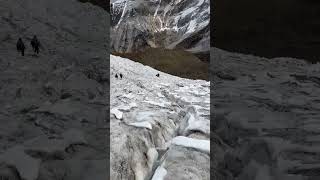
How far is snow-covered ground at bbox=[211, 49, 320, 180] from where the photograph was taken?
293cm

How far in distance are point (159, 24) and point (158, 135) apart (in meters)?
30.6

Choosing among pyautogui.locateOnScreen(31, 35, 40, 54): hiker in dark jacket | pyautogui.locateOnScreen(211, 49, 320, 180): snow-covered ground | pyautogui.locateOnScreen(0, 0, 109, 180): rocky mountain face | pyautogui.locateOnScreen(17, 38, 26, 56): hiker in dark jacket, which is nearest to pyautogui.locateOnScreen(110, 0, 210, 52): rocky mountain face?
pyautogui.locateOnScreen(0, 0, 109, 180): rocky mountain face

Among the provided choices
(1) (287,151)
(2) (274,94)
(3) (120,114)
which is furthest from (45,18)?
(1) (287,151)

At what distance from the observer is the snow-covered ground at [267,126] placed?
2.93 metres

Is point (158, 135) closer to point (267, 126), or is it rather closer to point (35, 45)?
point (267, 126)

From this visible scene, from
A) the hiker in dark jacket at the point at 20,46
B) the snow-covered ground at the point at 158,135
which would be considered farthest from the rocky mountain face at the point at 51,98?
the snow-covered ground at the point at 158,135

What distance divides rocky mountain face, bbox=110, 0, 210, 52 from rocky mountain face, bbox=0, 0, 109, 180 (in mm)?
20457

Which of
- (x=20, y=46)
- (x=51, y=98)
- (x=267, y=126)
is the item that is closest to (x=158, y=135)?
(x=267, y=126)

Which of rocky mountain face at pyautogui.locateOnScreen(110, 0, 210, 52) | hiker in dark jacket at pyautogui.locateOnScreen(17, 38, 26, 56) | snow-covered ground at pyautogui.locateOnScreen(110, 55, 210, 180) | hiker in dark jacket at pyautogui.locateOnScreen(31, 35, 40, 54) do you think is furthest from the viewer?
rocky mountain face at pyautogui.locateOnScreen(110, 0, 210, 52)

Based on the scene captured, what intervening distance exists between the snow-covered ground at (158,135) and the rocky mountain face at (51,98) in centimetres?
24

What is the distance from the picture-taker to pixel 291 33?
11.4m

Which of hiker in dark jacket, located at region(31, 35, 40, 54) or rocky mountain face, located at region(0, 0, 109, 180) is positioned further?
hiker in dark jacket, located at region(31, 35, 40, 54)

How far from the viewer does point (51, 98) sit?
185 inches

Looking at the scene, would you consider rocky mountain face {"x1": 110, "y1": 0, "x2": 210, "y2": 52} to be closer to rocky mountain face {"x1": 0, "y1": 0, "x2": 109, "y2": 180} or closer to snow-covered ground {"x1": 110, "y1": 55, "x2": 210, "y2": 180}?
rocky mountain face {"x1": 0, "y1": 0, "x2": 109, "y2": 180}
